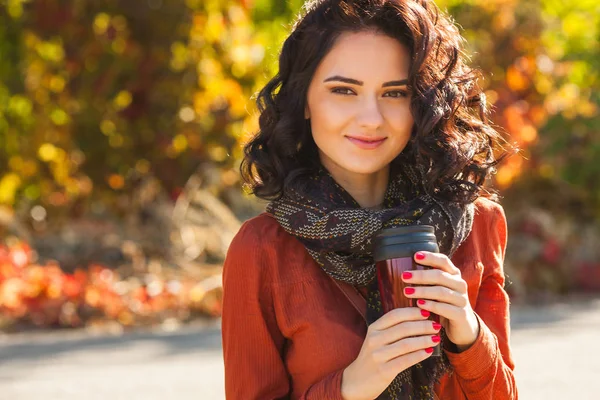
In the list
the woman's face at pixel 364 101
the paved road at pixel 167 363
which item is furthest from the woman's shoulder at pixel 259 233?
the paved road at pixel 167 363

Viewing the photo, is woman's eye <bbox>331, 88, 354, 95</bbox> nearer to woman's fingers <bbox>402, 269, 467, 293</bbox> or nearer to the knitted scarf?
the knitted scarf

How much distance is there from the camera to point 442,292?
1915 mm

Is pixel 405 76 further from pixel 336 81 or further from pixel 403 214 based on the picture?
pixel 403 214

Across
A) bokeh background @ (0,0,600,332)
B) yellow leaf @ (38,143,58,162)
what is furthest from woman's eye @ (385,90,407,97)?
yellow leaf @ (38,143,58,162)

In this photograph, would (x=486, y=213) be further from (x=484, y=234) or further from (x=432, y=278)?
(x=432, y=278)

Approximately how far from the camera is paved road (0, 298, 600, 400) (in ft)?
19.8

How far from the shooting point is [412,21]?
2203 mm

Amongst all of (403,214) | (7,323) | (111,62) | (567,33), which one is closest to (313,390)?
(403,214)

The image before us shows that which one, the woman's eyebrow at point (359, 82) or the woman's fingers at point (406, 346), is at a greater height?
the woman's eyebrow at point (359, 82)

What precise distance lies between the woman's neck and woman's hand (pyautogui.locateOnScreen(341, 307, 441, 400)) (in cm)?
47

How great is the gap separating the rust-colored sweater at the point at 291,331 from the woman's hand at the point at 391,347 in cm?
9

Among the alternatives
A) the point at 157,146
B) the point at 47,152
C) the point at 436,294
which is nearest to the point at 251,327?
the point at 436,294

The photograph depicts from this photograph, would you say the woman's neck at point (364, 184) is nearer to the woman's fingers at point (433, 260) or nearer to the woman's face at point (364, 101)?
the woman's face at point (364, 101)

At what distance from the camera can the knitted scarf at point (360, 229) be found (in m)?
2.11
